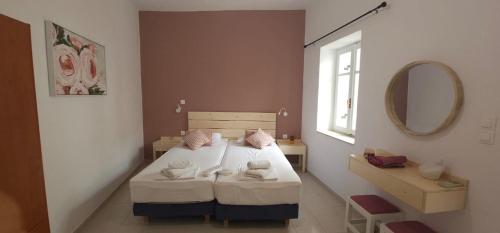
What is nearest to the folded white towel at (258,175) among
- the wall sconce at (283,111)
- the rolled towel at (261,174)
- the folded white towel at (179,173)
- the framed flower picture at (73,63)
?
the rolled towel at (261,174)

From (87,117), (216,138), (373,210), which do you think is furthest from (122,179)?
(373,210)

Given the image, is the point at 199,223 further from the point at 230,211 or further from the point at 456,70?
the point at 456,70

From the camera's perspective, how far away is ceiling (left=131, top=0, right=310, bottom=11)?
12.5 ft

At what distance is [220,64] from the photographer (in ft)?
14.2

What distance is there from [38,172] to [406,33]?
10.3 ft

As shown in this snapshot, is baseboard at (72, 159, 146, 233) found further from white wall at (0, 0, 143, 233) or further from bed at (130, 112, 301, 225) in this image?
bed at (130, 112, 301, 225)

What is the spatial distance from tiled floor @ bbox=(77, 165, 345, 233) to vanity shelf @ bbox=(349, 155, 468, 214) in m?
0.93

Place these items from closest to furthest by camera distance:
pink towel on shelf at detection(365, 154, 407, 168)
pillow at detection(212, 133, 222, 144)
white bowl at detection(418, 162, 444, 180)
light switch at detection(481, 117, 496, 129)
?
light switch at detection(481, 117, 496, 129)
white bowl at detection(418, 162, 444, 180)
pink towel on shelf at detection(365, 154, 407, 168)
pillow at detection(212, 133, 222, 144)

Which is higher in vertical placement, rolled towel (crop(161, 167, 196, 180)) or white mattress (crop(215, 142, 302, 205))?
rolled towel (crop(161, 167, 196, 180))

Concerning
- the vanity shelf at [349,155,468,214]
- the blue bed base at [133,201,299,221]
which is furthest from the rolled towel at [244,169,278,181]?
the vanity shelf at [349,155,468,214]

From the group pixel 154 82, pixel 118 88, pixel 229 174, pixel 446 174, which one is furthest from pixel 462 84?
pixel 154 82

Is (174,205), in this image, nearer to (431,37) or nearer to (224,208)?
(224,208)

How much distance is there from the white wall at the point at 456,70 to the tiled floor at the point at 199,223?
44 centimetres

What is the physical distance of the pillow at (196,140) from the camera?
145 inches
